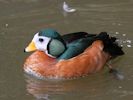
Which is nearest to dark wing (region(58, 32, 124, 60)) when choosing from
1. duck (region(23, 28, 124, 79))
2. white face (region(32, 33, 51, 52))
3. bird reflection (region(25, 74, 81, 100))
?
duck (region(23, 28, 124, 79))

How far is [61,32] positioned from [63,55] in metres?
1.57

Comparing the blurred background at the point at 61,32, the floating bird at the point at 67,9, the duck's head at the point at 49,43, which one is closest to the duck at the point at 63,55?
the duck's head at the point at 49,43

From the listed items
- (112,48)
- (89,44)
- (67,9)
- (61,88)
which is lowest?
(61,88)

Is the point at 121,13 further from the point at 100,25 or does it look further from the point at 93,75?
the point at 93,75

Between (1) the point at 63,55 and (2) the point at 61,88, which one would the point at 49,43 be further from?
(2) the point at 61,88

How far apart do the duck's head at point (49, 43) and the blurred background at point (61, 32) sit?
0.45 meters

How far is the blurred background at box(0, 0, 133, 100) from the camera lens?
28.7 feet

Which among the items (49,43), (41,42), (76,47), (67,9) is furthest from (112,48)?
(67,9)

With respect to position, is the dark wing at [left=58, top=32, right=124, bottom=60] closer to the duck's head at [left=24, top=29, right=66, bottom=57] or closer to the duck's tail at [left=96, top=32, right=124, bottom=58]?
the duck's tail at [left=96, top=32, right=124, bottom=58]

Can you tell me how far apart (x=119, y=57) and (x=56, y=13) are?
7.23ft

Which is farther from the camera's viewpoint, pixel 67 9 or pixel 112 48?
pixel 67 9

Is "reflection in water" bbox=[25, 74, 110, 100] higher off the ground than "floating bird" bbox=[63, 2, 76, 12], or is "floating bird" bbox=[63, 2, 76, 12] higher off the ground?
"floating bird" bbox=[63, 2, 76, 12]

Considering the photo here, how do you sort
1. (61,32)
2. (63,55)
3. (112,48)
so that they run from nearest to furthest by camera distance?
1. (63,55)
2. (112,48)
3. (61,32)

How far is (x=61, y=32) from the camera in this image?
10773 millimetres
